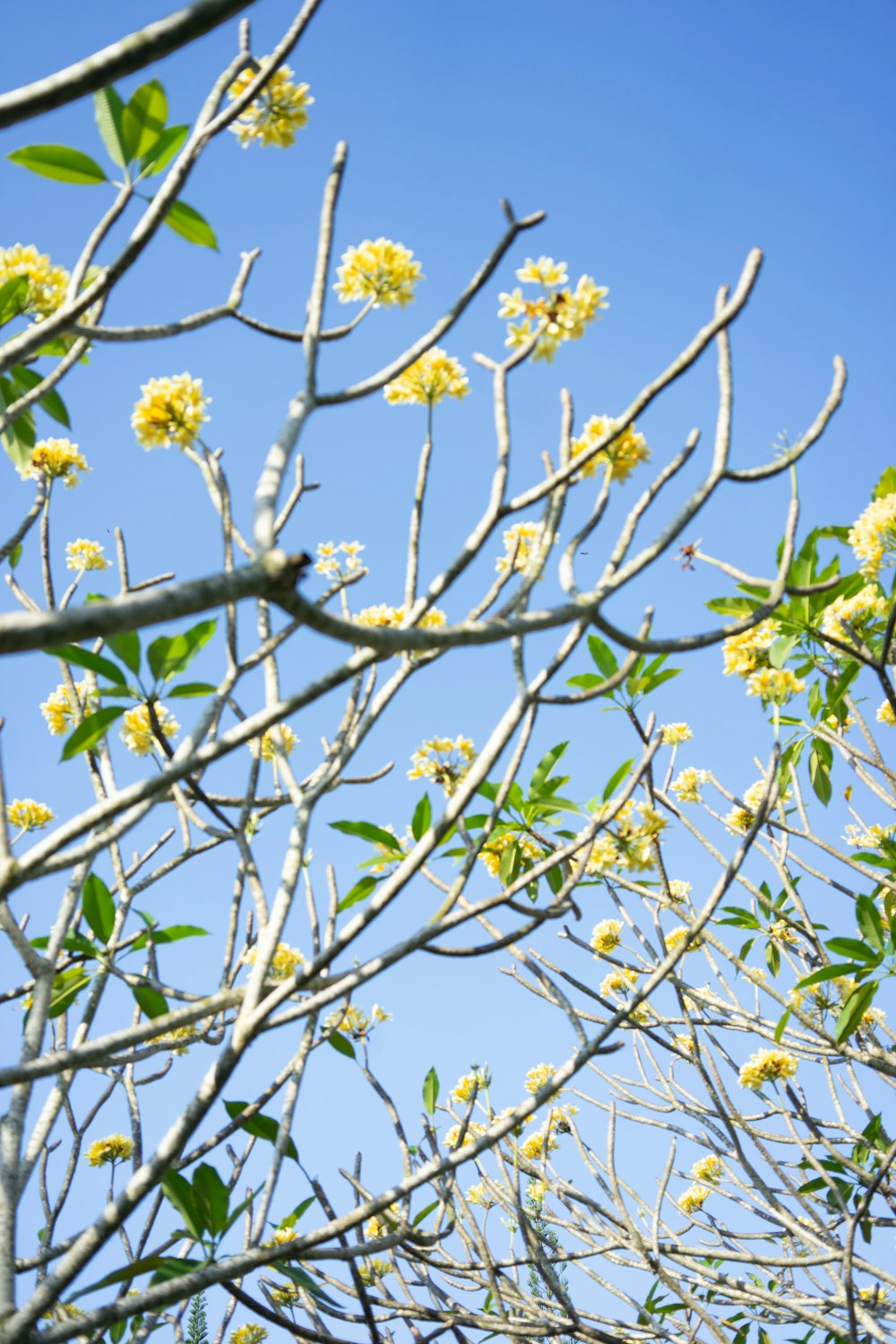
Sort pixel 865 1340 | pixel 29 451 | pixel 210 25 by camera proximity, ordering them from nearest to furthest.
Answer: pixel 210 25 → pixel 29 451 → pixel 865 1340

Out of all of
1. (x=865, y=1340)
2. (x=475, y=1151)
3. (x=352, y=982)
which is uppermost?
(x=352, y=982)

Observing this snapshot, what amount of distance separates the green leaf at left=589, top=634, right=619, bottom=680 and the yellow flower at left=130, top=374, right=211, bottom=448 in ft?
4.04

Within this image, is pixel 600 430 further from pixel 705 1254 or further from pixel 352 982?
pixel 705 1254

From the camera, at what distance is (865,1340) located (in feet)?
8.48

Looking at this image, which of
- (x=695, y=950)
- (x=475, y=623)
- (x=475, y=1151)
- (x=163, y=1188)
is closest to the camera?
(x=475, y=623)

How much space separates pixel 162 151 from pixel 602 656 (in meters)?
1.59

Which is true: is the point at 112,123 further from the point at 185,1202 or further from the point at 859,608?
the point at 859,608

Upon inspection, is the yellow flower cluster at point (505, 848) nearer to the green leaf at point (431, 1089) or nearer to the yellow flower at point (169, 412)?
the green leaf at point (431, 1089)

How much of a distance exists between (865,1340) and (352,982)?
7.43ft

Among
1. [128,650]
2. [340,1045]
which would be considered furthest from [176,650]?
[340,1045]

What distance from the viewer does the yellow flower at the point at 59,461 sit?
2.43 metres

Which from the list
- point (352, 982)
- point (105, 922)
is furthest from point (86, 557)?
point (352, 982)

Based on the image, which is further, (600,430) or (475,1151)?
(600,430)

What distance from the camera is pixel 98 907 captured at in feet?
6.02
